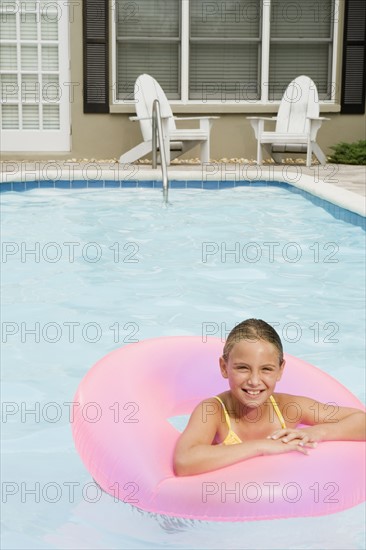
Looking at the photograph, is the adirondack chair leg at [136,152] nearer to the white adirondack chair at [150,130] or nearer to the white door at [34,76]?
the white adirondack chair at [150,130]

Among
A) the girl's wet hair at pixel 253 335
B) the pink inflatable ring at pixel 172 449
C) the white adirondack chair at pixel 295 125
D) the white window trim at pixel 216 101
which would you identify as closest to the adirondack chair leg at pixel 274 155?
the white adirondack chair at pixel 295 125

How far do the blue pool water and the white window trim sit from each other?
7.43 feet

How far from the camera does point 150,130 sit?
9.95m

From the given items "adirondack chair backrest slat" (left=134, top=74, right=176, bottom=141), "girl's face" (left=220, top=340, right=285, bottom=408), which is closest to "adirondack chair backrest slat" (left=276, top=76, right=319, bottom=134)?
"adirondack chair backrest slat" (left=134, top=74, right=176, bottom=141)

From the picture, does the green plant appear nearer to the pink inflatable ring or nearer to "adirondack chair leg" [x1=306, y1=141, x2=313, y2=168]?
"adirondack chair leg" [x1=306, y1=141, x2=313, y2=168]

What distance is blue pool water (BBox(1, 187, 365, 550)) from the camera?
2539 millimetres

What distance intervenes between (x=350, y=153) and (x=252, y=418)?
8.42 meters

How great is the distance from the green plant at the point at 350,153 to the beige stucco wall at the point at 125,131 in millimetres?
518

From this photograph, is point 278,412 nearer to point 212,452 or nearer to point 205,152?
point 212,452

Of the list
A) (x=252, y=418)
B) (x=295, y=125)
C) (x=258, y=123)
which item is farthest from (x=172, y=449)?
(x=295, y=125)

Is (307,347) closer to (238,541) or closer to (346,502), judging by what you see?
(238,541)

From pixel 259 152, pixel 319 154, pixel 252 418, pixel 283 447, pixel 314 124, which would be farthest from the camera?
pixel 319 154

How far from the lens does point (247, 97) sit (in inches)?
441

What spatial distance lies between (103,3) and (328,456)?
30.8 ft
